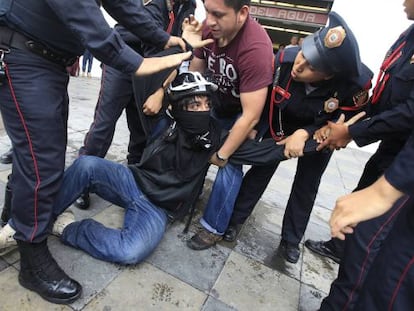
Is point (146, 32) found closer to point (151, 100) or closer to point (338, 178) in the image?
point (151, 100)

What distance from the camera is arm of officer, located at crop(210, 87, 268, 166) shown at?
192 cm

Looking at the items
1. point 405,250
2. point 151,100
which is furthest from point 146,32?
point 405,250

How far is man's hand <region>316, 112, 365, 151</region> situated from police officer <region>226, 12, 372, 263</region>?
7 centimetres

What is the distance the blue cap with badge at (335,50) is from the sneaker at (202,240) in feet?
4.14

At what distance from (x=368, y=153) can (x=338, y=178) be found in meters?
3.25

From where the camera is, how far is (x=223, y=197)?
6.77 ft

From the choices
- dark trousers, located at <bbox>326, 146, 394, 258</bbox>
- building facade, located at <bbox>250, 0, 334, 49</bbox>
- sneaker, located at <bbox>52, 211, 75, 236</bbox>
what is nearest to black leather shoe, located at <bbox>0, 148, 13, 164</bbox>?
sneaker, located at <bbox>52, 211, 75, 236</bbox>

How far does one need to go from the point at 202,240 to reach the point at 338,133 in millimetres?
1107

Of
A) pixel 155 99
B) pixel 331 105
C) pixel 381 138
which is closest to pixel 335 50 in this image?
pixel 331 105

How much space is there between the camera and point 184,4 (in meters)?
2.45

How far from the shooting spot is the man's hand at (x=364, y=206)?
3.18 ft

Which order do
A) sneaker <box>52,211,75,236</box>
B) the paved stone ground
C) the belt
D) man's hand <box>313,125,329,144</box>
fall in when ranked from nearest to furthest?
1. the belt
2. the paved stone ground
3. sneaker <box>52,211,75,236</box>
4. man's hand <box>313,125,329,144</box>

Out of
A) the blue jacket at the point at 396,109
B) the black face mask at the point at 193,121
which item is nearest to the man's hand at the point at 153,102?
the black face mask at the point at 193,121

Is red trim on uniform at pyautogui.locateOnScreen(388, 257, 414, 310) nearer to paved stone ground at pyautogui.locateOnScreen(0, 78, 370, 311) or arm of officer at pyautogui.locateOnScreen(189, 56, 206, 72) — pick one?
paved stone ground at pyautogui.locateOnScreen(0, 78, 370, 311)
